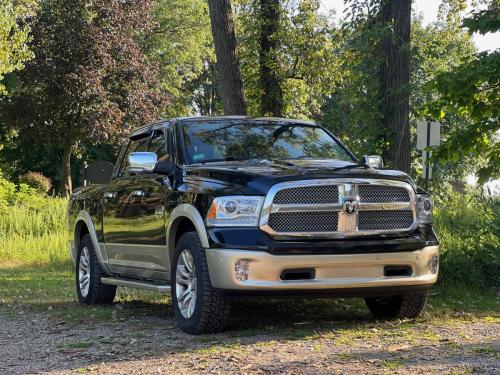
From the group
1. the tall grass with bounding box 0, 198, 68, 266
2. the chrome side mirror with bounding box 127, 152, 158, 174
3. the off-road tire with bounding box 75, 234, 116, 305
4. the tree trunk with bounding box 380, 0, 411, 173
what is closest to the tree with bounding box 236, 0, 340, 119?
the tall grass with bounding box 0, 198, 68, 266

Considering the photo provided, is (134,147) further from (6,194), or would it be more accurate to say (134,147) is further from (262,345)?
(6,194)

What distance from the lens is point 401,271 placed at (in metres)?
7.09

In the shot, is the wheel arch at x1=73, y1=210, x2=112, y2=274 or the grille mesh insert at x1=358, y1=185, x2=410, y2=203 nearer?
the grille mesh insert at x1=358, y1=185, x2=410, y2=203

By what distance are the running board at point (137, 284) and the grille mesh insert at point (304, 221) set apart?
4.66 ft

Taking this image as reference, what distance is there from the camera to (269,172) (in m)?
6.96

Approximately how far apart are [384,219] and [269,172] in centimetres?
103

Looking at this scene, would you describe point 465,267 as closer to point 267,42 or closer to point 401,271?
point 401,271

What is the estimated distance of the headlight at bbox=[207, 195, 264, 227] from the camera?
6668mm

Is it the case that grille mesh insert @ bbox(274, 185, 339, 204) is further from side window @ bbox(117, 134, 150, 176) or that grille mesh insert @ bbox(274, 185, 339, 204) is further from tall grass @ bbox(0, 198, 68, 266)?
tall grass @ bbox(0, 198, 68, 266)

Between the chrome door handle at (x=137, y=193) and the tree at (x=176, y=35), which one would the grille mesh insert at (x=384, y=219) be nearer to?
the chrome door handle at (x=137, y=193)

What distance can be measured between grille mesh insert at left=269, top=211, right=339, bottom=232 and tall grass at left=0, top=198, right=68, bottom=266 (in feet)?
37.1

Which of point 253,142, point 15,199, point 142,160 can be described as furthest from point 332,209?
point 15,199

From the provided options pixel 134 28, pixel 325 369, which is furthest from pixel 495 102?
pixel 134 28

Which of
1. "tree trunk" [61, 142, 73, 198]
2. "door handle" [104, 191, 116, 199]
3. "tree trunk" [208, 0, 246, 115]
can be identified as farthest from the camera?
"tree trunk" [61, 142, 73, 198]
